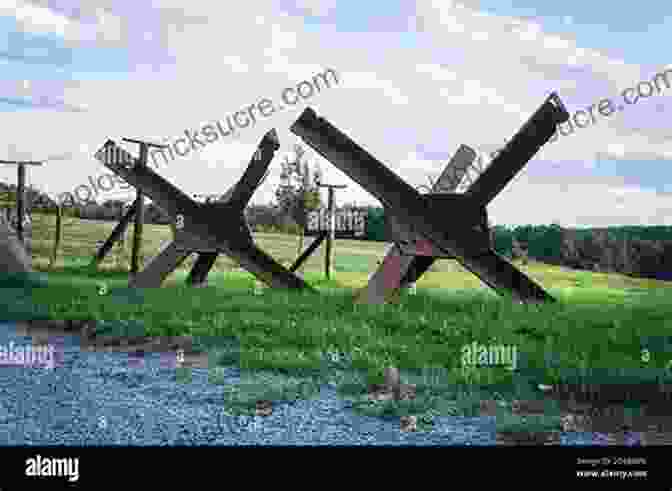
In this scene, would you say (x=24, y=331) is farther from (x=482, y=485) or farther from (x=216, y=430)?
(x=482, y=485)

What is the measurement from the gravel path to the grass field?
0.78m

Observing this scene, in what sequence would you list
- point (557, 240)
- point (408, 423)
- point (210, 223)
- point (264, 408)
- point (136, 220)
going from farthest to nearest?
point (557, 240) → point (136, 220) → point (210, 223) → point (264, 408) → point (408, 423)

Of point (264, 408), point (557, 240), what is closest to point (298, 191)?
point (557, 240)

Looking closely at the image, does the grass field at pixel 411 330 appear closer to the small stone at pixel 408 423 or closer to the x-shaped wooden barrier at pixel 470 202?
the x-shaped wooden barrier at pixel 470 202

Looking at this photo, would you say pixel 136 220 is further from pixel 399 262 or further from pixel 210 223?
pixel 399 262

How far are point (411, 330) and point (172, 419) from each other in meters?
3.70

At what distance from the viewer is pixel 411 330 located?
7812mm

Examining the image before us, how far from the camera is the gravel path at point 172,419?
168 inches

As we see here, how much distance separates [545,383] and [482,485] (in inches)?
83.3

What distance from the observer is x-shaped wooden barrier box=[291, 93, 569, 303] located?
29.1 ft

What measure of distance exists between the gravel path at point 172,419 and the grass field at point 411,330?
785mm

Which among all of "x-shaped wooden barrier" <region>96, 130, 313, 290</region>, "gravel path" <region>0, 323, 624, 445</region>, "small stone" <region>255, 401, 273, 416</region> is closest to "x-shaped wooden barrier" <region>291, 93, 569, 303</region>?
"x-shaped wooden barrier" <region>96, 130, 313, 290</region>

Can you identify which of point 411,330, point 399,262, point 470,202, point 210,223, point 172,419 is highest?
point 470,202

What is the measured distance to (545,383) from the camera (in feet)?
18.3
